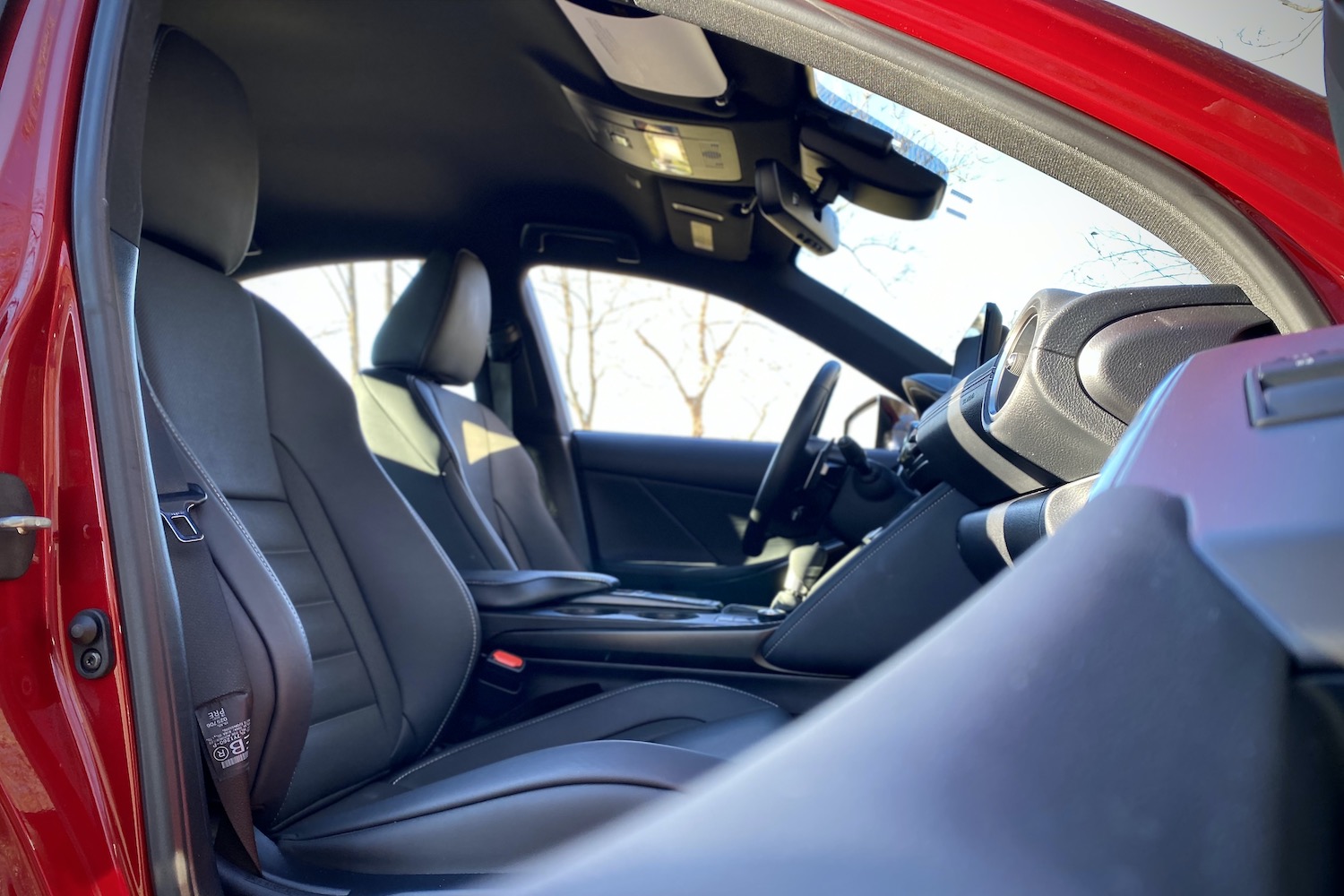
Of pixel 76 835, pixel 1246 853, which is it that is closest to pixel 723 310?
pixel 76 835

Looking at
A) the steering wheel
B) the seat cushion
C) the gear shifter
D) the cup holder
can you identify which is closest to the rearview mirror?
the steering wheel

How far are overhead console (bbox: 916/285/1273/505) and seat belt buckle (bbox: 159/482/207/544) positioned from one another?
34.8 inches

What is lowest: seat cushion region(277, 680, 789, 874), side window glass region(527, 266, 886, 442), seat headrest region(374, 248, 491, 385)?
seat cushion region(277, 680, 789, 874)

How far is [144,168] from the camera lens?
122cm

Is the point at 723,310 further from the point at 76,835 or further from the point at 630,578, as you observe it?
the point at 76,835

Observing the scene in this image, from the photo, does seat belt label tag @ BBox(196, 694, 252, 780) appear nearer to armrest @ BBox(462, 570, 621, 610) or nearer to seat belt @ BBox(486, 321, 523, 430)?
armrest @ BBox(462, 570, 621, 610)

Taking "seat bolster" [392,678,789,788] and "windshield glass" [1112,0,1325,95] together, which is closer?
"windshield glass" [1112,0,1325,95]

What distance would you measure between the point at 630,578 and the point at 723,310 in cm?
94

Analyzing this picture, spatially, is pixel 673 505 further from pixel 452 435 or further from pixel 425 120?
pixel 425 120

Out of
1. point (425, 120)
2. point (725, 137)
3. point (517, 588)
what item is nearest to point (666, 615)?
point (517, 588)

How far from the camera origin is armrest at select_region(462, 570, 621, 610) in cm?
187

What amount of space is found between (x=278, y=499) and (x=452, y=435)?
105cm

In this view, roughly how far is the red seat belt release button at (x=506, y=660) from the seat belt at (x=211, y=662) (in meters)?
0.82

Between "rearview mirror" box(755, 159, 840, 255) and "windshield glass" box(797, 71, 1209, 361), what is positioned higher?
"rearview mirror" box(755, 159, 840, 255)
